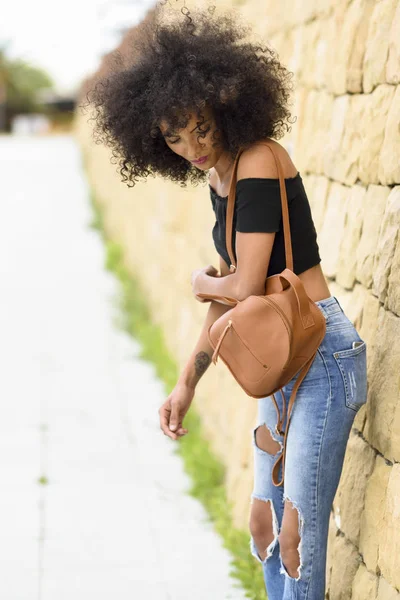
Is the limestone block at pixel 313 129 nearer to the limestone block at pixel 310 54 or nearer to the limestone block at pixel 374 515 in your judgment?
the limestone block at pixel 310 54

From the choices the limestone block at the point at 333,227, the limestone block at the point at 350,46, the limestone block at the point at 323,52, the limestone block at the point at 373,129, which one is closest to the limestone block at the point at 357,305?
the limestone block at the point at 333,227

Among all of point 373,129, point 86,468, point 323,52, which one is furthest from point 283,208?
point 86,468

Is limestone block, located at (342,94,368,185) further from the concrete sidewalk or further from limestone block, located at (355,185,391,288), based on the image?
the concrete sidewalk

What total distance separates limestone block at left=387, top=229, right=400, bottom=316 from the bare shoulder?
1.52ft

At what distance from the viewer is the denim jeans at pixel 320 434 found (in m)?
2.53

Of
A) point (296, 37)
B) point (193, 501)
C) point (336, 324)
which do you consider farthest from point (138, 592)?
point (296, 37)

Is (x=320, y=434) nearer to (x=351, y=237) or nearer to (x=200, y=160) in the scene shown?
(x=200, y=160)

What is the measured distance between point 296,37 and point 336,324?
7.44ft

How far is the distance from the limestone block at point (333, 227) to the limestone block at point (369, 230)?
222mm

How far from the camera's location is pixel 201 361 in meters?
2.88

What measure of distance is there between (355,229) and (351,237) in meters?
0.04

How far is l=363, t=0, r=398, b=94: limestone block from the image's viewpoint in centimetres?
317

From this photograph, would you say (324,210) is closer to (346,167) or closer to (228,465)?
(346,167)

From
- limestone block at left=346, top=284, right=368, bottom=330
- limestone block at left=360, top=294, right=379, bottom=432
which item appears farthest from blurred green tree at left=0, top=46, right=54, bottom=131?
limestone block at left=360, top=294, right=379, bottom=432
